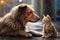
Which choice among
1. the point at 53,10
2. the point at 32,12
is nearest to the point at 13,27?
the point at 32,12

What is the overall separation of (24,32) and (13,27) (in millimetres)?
143

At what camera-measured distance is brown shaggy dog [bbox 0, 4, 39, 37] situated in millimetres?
2457

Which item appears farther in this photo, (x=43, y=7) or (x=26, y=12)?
(x=43, y=7)

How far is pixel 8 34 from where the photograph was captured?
2.56m

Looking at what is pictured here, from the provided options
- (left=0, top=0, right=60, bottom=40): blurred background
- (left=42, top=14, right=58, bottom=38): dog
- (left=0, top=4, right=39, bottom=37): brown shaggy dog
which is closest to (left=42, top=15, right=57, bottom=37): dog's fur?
(left=42, top=14, right=58, bottom=38): dog

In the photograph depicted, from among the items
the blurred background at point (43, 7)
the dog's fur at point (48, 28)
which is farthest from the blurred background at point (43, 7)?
the dog's fur at point (48, 28)

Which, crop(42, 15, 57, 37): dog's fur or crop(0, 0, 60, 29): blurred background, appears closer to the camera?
crop(42, 15, 57, 37): dog's fur

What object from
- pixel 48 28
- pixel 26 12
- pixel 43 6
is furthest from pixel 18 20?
pixel 43 6

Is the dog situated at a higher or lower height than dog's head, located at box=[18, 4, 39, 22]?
lower

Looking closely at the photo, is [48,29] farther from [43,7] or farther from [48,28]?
[43,7]

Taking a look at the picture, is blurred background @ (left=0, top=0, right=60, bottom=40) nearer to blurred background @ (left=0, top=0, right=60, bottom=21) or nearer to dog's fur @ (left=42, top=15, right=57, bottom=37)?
blurred background @ (left=0, top=0, right=60, bottom=21)

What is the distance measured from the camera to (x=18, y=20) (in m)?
2.49

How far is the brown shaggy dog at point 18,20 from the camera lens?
246 cm

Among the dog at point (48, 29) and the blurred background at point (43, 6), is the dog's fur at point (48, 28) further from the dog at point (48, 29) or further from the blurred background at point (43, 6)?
Answer: the blurred background at point (43, 6)
